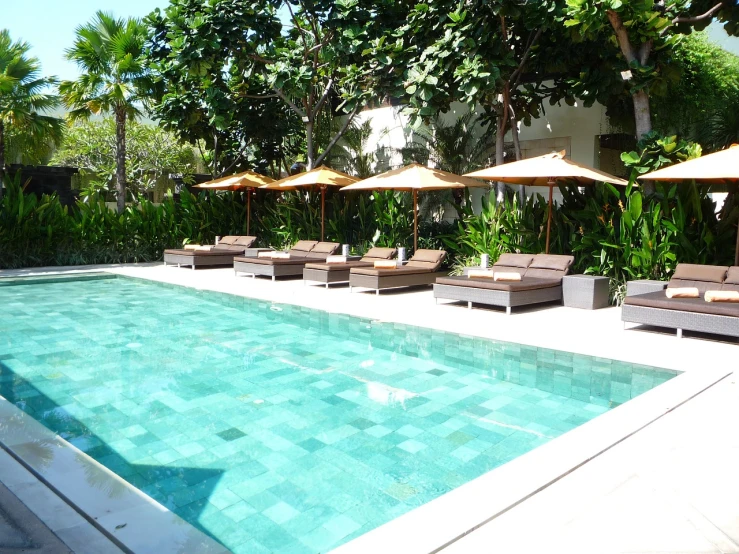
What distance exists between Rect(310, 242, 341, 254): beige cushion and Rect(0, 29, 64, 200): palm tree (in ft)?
25.8

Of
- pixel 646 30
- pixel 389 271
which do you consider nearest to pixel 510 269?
pixel 389 271

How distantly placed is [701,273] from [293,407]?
6.37m

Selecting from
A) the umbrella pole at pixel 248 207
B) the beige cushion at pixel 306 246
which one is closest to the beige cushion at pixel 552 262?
the beige cushion at pixel 306 246

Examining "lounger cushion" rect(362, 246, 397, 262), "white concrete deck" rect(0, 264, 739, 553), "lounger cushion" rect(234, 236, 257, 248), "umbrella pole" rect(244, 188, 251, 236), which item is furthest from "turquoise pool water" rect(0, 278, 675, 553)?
"umbrella pole" rect(244, 188, 251, 236)

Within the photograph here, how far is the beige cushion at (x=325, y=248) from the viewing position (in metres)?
14.3

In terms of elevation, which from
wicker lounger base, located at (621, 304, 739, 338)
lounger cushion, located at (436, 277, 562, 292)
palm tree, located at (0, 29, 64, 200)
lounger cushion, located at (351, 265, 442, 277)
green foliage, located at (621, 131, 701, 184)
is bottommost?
wicker lounger base, located at (621, 304, 739, 338)

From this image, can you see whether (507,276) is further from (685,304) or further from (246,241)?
(246,241)

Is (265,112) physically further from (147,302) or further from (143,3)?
(147,302)

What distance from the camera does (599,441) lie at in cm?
400

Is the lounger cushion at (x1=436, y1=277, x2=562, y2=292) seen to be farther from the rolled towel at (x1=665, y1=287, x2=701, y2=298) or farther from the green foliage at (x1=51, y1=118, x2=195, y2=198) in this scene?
the green foliage at (x1=51, y1=118, x2=195, y2=198)

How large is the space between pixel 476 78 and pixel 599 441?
29.8 ft

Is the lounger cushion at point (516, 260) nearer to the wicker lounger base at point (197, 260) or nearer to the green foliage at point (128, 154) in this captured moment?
the wicker lounger base at point (197, 260)

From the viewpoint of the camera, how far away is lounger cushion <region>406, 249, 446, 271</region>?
1215 centimetres

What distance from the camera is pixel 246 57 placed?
1585cm
